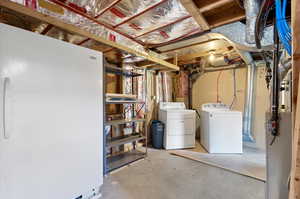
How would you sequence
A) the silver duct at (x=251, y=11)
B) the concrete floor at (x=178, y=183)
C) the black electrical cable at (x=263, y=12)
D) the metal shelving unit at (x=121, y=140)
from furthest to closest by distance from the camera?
the metal shelving unit at (x=121, y=140), the concrete floor at (x=178, y=183), the silver duct at (x=251, y=11), the black electrical cable at (x=263, y=12)

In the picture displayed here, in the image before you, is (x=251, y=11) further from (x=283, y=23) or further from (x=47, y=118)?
(x=47, y=118)

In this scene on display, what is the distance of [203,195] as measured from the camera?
1.83 metres

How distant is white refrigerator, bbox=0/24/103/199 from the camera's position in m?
1.15

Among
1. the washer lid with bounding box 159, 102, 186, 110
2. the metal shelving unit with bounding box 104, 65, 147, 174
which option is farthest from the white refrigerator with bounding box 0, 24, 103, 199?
the washer lid with bounding box 159, 102, 186, 110

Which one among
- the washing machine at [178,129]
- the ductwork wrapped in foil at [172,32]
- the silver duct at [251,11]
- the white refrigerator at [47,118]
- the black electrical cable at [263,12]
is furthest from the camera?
the washing machine at [178,129]

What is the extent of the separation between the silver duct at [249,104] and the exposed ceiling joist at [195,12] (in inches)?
87.5

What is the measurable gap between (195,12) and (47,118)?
1.94 meters

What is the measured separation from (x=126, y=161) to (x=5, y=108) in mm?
2095

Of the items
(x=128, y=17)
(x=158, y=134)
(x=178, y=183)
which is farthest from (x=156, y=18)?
(x=158, y=134)

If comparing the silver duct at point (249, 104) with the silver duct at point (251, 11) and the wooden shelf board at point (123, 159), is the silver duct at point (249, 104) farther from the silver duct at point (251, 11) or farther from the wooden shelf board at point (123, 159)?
the wooden shelf board at point (123, 159)

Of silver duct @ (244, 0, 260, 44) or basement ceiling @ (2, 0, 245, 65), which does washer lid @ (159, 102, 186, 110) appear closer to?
basement ceiling @ (2, 0, 245, 65)

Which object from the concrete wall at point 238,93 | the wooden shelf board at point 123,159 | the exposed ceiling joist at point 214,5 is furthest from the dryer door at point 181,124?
the exposed ceiling joist at point 214,5

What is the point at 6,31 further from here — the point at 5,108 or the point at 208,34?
the point at 208,34

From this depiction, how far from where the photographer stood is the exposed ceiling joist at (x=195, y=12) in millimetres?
1573
